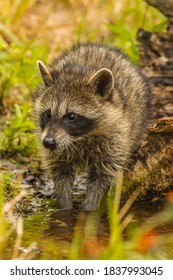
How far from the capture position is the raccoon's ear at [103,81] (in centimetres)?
682

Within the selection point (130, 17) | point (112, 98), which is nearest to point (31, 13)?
point (130, 17)

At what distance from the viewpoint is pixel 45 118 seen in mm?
6871

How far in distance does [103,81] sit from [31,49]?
7.69ft

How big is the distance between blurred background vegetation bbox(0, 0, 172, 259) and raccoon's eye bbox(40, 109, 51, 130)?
0.57 meters

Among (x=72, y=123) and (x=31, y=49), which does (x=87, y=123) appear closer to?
(x=72, y=123)

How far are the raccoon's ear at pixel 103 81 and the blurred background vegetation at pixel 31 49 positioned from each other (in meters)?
1.14

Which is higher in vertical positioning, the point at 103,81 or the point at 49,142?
the point at 103,81

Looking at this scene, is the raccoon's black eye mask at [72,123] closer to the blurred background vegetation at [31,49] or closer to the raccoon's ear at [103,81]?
the raccoon's ear at [103,81]

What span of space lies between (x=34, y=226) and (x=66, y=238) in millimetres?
421

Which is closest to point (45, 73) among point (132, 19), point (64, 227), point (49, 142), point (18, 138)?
point (49, 142)

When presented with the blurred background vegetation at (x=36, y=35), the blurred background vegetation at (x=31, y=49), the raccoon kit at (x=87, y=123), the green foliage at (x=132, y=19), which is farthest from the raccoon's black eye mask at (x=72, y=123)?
the green foliage at (x=132, y=19)

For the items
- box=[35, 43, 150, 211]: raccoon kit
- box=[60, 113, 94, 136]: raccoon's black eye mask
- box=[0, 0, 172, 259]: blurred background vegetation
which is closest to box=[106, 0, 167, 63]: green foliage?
box=[0, 0, 172, 259]: blurred background vegetation

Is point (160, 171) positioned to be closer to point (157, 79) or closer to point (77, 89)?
point (77, 89)

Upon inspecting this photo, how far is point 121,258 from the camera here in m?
4.84
